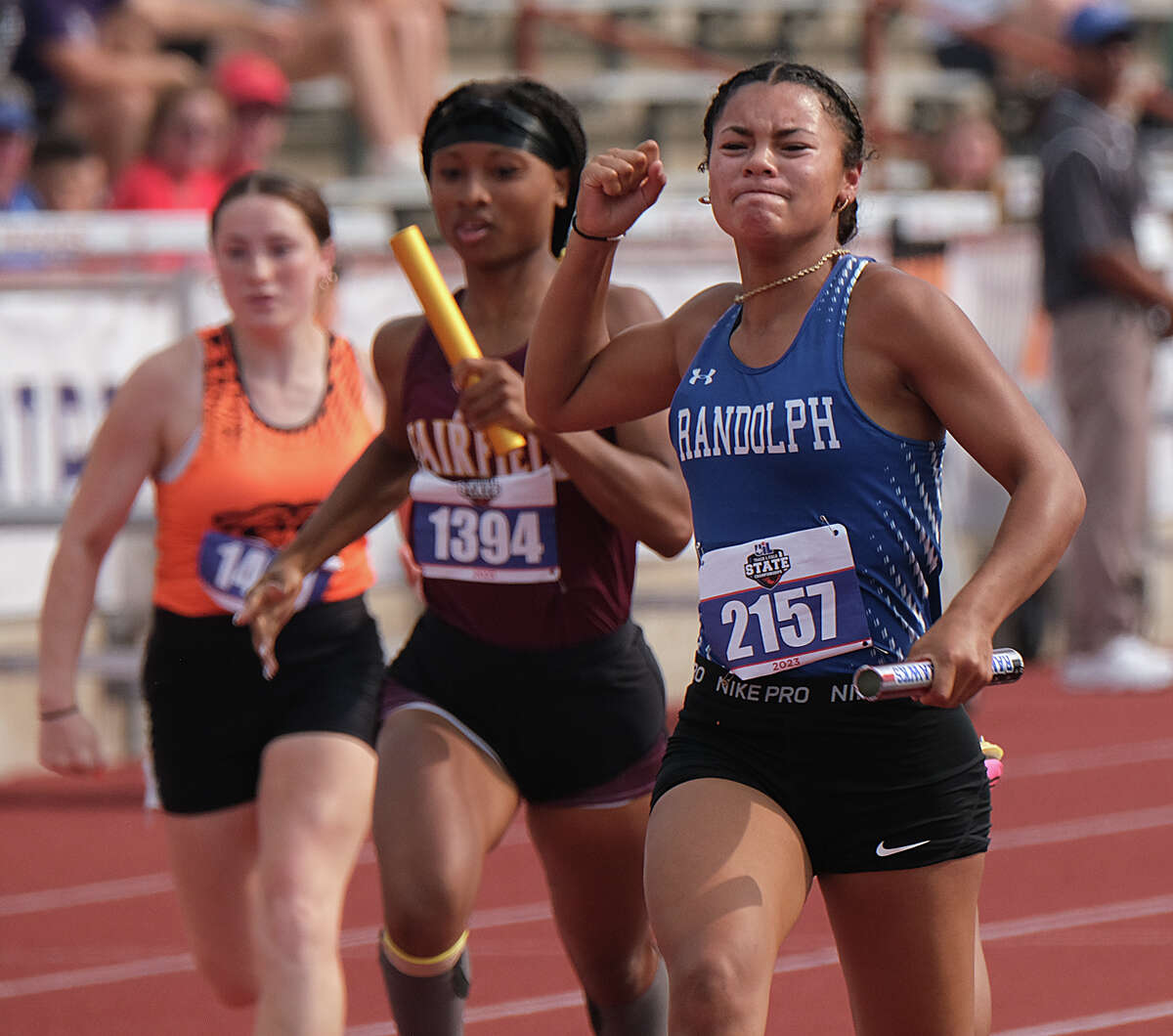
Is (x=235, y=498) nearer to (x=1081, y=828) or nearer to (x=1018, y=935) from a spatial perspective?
(x=1018, y=935)

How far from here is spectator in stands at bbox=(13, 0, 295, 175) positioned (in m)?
10.2

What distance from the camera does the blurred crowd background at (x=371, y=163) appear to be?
25.8ft

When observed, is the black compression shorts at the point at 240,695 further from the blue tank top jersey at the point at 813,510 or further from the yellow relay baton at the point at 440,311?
the blue tank top jersey at the point at 813,510

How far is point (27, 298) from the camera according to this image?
7758 mm

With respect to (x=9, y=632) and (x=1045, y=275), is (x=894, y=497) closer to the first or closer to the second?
(x=9, y=632)

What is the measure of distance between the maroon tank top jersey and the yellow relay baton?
149 mm

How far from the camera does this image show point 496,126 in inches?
156

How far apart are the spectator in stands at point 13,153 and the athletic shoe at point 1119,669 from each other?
17.3ft

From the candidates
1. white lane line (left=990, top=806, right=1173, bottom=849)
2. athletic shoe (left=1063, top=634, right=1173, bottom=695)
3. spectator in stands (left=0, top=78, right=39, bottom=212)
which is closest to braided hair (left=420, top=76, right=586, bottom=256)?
white lane line (left=990, top=806, right=1173, bottom=849)

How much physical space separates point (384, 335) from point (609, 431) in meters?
0.58

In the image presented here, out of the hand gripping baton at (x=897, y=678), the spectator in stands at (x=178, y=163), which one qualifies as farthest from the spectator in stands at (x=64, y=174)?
the hand gripping baton at (x=897, y=678)

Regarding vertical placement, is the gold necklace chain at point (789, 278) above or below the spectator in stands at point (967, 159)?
below

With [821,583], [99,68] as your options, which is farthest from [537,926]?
[99,68]

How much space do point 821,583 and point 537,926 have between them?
Answer: 10.6ft
